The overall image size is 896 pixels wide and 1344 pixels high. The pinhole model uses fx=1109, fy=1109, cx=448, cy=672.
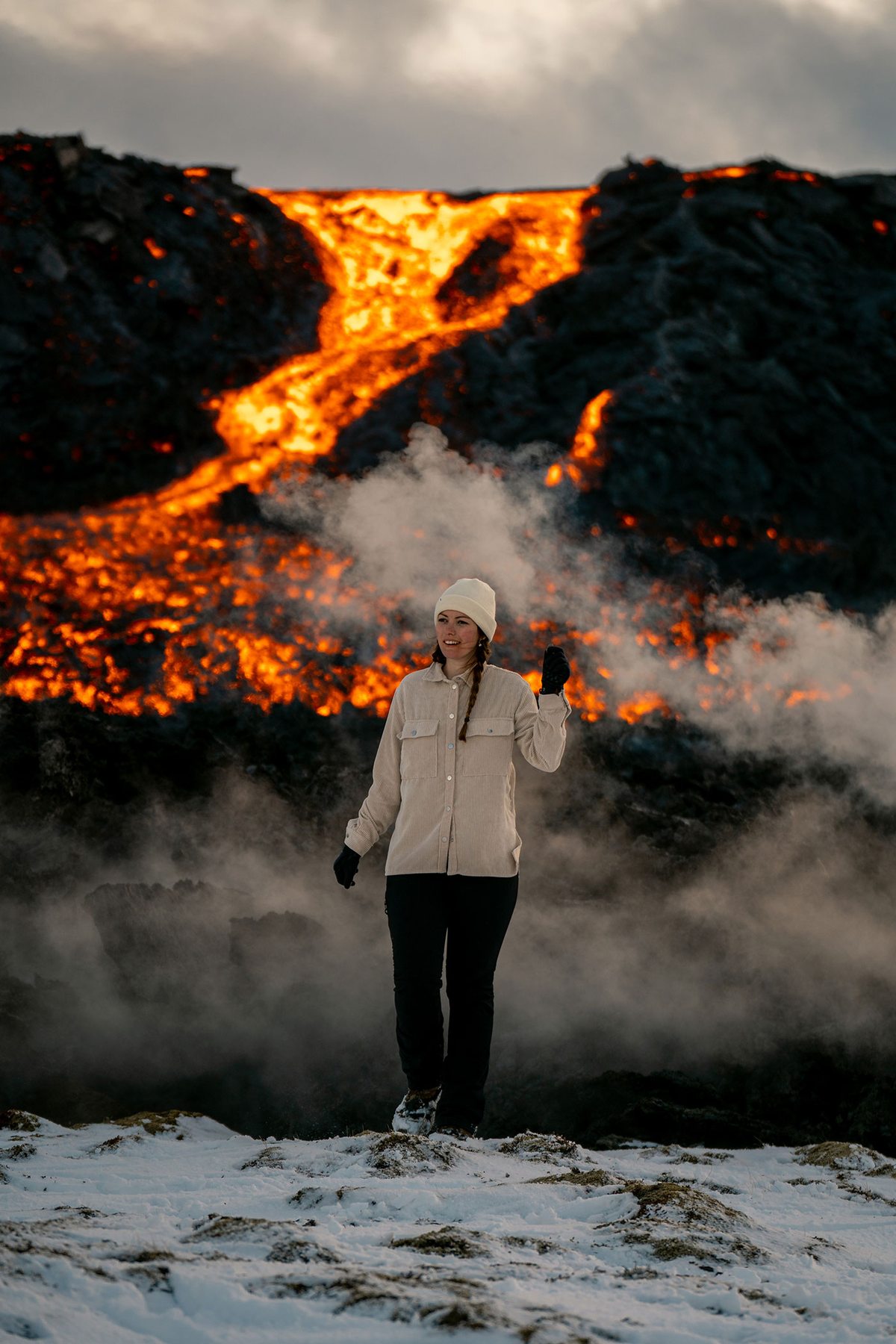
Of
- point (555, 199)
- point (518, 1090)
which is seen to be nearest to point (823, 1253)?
point (518, 1090)

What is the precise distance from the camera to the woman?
3.75 meters

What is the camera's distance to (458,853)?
147 inches

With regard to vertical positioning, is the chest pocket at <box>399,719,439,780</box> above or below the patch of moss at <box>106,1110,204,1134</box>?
above

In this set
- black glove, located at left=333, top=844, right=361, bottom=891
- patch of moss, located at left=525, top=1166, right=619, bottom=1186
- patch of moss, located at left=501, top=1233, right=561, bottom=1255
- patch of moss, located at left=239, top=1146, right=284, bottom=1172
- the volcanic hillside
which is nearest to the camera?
patch of moss, located at left=501, top=1233, right=561, bottom=1255

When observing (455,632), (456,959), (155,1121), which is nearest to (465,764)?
(455,632)

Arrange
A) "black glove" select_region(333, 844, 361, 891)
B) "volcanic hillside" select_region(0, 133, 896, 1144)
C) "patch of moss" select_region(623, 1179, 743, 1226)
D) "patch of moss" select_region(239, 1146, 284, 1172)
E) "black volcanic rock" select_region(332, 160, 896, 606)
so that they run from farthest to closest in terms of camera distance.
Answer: "black volcanic rock" select_region(332, 160, 896, 606) < "volcanic hillside" select_region(0, 133, 896, 1144) < "black glove" select_region(333, 844, 361, 891) < "patch of moss" select_region(239, 1146, 284, 1172) < "patch of moss" select_region(623, 1179, 743, 1226)

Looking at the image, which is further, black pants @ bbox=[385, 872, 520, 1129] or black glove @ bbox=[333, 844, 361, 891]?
black glove @ bbox=[333, 844, 361, 891]

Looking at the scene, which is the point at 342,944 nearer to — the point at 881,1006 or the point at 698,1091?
the point at 698,1091

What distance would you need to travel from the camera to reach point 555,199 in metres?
10.5

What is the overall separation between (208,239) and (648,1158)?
8161 millimetres

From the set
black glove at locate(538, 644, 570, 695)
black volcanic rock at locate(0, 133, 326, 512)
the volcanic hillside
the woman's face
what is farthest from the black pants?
black volcanic rock at locate(0, 133, 326, 512)

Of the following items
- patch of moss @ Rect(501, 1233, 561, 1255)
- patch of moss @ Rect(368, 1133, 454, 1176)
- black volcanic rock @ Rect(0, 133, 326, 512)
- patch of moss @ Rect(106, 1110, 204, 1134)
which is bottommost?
patch of moss @ Rect(106, 1110, 204, 1134)

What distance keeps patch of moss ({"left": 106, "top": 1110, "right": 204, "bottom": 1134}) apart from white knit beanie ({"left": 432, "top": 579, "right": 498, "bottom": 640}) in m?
2.17

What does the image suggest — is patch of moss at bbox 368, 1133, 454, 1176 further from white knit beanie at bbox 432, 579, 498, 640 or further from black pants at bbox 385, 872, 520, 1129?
white knit beanie at bbox 432, 579, 498, 640
